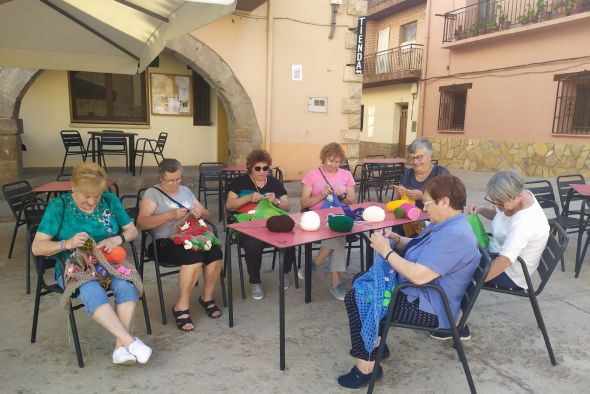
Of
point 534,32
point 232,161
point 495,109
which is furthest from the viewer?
point 495,109

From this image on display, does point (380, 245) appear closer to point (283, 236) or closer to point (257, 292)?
point (283, 236)

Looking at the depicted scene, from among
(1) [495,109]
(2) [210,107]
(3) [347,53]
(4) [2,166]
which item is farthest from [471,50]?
(4) [2,166]

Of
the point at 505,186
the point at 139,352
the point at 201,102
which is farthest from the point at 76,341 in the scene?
the point at 201,102

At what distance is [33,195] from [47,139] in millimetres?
4257

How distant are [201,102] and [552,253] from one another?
7310 millimetres

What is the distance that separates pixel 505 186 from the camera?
2.40 m

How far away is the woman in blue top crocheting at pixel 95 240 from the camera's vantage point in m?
2.24

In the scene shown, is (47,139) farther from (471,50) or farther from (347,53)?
(471,50)

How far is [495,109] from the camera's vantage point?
11836 millimetres

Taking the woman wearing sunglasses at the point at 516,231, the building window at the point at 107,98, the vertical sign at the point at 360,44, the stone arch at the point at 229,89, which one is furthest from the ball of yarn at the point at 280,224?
the building window at the point at 107,98

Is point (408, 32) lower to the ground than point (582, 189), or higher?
higher

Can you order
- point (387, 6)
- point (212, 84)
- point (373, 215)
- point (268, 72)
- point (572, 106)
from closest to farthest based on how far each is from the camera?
point (373, 215)
point (212, 84)
point (268, 72)
point (572, 106)
point (387, 6)

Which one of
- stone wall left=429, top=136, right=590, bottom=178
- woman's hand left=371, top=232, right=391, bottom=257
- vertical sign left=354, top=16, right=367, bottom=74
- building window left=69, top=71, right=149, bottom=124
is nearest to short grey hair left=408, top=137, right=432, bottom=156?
woman's hand left=371, top=232, right=391, bottom=257

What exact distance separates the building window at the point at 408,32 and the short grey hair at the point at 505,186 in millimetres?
14378
